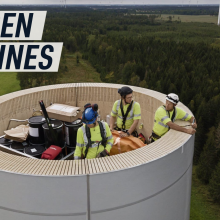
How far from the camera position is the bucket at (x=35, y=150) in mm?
8007

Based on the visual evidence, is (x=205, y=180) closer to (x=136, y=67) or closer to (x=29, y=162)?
(x=29, y=162)

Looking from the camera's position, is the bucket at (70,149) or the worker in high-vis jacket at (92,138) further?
the bucket at (70,149)

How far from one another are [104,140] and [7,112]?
441 centimetres

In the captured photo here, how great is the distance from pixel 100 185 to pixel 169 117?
123 inches

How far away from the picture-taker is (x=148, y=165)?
5746 millimetres

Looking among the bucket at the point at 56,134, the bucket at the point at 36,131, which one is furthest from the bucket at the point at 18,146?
the bucket at the point at 56,134

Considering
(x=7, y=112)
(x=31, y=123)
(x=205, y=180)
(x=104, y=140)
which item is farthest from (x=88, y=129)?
(x=205, y=180)

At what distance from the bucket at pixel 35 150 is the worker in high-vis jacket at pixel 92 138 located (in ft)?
6.38

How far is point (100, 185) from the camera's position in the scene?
5445mm

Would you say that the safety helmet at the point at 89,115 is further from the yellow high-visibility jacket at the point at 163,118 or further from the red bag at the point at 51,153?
the yellow high-visibility jacket at the point at 163,118

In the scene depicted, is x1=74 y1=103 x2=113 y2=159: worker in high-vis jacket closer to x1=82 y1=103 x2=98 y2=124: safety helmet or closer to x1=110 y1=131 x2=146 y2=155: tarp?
x1=82 y1=103 x2=98 y2=124: safety helmet

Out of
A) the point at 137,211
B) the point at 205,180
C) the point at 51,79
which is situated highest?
the point at 137,211

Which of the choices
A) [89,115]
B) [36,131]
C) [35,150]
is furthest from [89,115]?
[36,131]

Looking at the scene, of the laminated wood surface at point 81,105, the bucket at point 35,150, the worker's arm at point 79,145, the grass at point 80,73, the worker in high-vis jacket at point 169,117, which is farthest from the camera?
the grass at point 80,73
